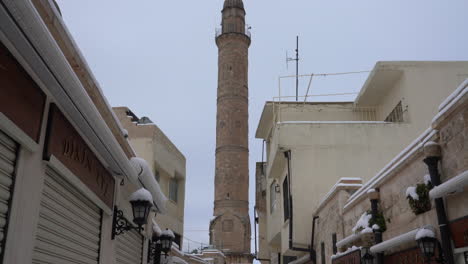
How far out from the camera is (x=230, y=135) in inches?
1427

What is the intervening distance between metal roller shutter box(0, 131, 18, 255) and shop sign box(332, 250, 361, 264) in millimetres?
6910

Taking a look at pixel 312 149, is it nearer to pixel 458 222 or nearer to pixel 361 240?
pixel 361 240

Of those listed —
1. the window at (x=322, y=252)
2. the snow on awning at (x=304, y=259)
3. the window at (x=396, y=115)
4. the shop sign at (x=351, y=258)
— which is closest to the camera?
the shop sign at (x=351, y=258)

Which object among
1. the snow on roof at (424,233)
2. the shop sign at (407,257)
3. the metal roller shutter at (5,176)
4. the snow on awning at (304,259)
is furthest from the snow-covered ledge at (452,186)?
the snow on awning at (304,259)

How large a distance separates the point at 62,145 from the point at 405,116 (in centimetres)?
1253

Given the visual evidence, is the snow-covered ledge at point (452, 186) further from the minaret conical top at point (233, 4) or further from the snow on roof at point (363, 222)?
the minaret conical top at point (233, 4)

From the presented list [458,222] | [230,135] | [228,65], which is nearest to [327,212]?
[458,222]

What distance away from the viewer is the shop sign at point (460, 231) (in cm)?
522

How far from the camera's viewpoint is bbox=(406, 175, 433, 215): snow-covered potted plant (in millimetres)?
6371

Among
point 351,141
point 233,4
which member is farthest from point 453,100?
point 233,4

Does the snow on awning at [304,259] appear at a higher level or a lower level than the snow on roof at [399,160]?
lower

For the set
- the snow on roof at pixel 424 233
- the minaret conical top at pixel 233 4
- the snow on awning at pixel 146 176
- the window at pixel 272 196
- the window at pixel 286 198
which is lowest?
the snow on roof at pixel 424 233

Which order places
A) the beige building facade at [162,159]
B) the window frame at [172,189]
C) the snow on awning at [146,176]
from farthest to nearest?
the window frame at [172,189]
the beige building facade at [162,159]
the snow on awning at [146,176]

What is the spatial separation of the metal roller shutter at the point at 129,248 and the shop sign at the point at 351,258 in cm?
408
